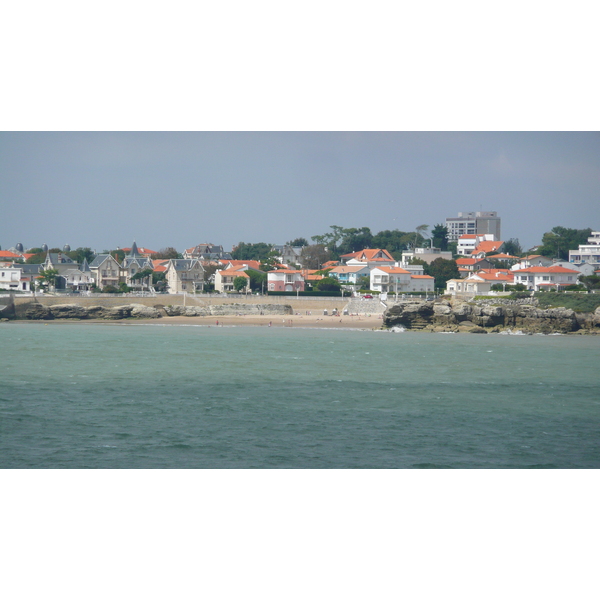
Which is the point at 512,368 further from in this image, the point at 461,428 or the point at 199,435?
the point at 199,435

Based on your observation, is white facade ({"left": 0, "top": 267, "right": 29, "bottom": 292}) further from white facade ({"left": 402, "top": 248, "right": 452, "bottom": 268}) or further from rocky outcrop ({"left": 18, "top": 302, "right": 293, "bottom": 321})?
white facade ({"left": 402, "top": 248, "right": 452, "bottom": 268})

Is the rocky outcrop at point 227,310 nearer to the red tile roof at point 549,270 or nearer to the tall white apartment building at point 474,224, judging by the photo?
the red tile roof at point 549,270

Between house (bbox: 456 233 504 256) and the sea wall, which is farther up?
house (bbox: 456 233 504 256)

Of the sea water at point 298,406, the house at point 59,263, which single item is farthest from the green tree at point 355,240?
the sea water at point 298,406

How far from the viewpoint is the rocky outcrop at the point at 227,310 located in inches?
1473

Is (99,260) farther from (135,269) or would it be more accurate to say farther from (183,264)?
(183,264)

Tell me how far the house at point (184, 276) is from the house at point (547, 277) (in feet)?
75.8

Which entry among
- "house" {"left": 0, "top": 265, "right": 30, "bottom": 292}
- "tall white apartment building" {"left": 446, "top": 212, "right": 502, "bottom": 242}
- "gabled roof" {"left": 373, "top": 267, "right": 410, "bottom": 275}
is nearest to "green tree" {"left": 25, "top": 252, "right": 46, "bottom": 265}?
"house" {"left": 0, "top": 265, "right": 30, "bottom": 292}

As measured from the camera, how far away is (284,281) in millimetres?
45781

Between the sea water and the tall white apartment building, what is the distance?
159ft

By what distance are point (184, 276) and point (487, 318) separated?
26.3 metres

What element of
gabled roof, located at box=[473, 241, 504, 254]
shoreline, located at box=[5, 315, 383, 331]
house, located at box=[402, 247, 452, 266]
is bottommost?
shoreline, located at box=[5, 315, 383, 331]

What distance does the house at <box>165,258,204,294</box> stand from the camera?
4903cm

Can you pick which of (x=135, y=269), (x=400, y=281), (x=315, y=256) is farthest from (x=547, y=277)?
(x=135, y=269)
